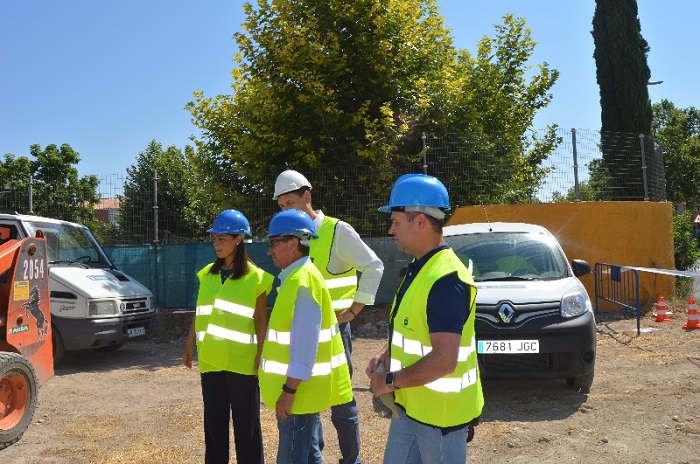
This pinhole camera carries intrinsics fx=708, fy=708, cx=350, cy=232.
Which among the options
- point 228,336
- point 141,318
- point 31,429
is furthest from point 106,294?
point 228,336

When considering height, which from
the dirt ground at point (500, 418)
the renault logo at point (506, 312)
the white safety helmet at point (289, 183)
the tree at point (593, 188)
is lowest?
the dirt ground at point (500, 418)

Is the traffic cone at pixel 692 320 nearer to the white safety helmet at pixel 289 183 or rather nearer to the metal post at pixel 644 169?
the metal post at pixel 644 169

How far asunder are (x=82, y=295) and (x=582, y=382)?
21.8 feet

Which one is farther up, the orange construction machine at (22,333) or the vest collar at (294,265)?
the vest collar at (294,265)

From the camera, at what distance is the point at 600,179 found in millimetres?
13430

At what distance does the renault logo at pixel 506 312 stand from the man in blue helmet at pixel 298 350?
322 cm

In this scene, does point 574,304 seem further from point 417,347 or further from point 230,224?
point 417,347

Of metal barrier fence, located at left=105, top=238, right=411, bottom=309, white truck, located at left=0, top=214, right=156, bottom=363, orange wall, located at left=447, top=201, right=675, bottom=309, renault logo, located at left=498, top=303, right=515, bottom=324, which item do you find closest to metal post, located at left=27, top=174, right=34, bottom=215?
metal barrier fence, located at left=105, top=238, right=411, bottom=309

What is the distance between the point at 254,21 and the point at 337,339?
10.7m

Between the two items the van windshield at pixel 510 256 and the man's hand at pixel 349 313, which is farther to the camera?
the van windshield at pixel 510 256

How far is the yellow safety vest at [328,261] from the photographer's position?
4.81m

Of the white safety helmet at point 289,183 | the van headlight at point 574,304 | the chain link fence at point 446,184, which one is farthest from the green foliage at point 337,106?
the white safety helmet at point 289,183

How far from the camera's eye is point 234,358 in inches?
169

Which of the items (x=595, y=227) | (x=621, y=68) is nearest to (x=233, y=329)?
(x=595, y=227)
